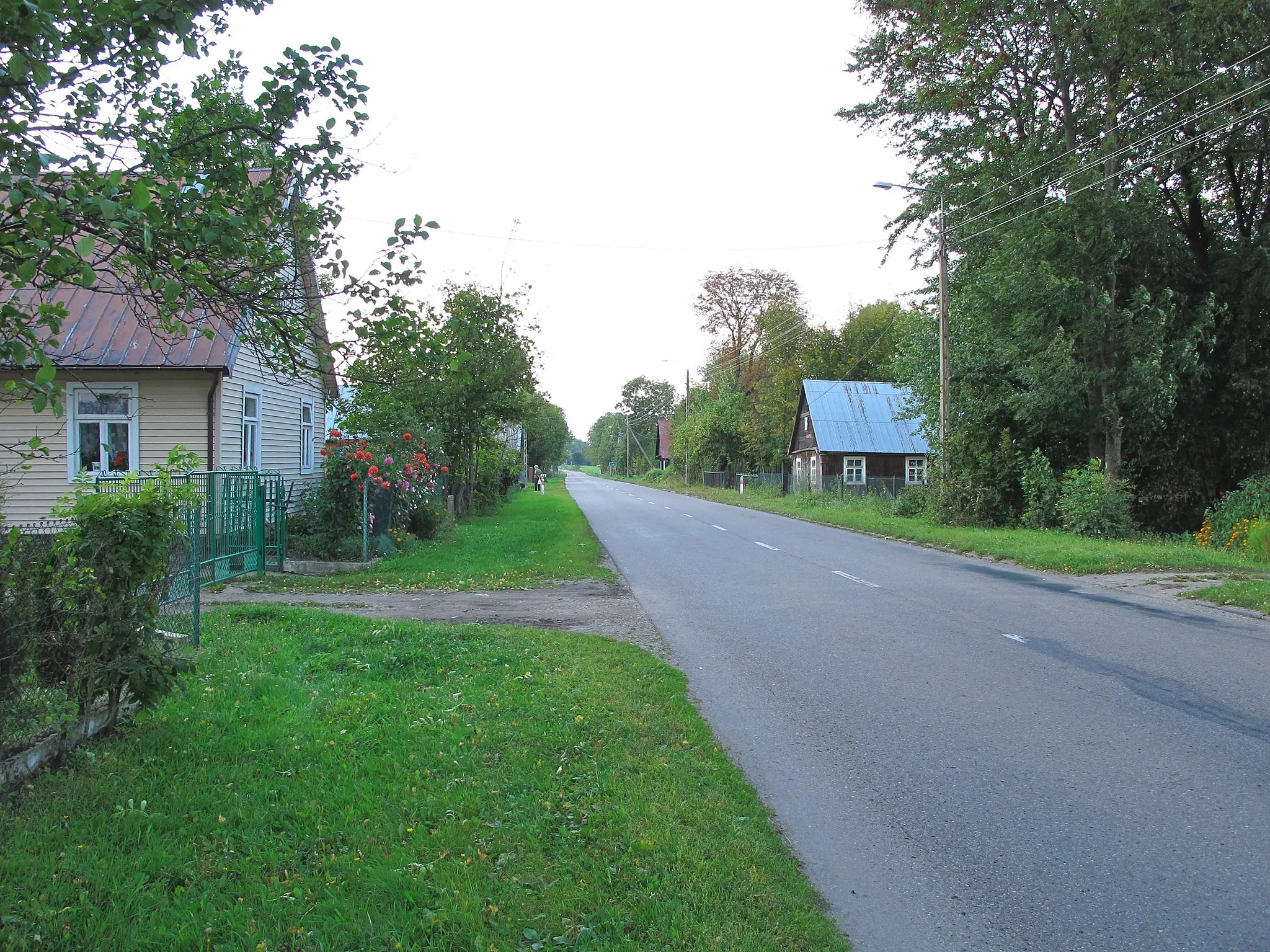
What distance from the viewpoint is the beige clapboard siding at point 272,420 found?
49.7 ft

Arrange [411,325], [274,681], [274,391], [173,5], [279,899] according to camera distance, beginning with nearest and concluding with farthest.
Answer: [279,899] → [173,5] → [411,325] → [274,681] → [274,391]

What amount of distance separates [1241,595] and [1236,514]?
1038 centimetres

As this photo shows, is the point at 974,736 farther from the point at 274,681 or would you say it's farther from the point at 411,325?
the point at 274,681

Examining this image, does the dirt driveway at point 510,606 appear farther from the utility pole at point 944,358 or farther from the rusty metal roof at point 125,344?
the utility pole at point 944,358

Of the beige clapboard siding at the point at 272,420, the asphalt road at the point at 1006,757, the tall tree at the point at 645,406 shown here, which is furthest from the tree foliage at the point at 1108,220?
the tall tree at the point at 645,406

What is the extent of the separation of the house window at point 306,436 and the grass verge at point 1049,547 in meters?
15.0

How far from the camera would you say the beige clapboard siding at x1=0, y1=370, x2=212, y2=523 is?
46.7 ft

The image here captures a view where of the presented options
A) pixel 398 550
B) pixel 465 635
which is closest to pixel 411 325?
pixel 465 635

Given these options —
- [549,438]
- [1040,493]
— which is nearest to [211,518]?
[1040,493]

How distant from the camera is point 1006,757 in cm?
544

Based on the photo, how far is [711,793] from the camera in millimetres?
4648

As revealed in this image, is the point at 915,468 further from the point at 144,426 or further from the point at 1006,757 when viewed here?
the point at 1006,757

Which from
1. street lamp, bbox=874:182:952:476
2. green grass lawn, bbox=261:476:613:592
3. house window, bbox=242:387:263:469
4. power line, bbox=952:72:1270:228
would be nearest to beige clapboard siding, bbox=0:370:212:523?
house window, bbox=242:387:263:469

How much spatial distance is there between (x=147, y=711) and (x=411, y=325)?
2996mm
